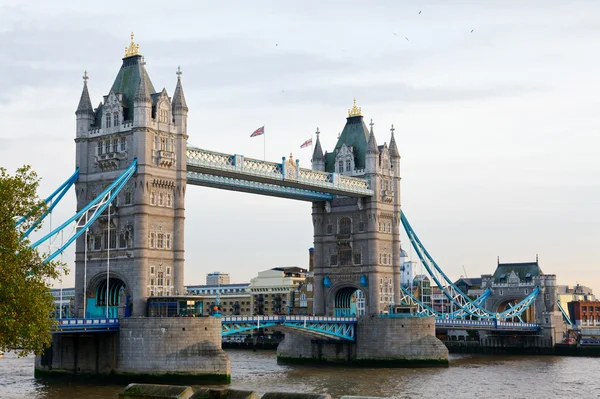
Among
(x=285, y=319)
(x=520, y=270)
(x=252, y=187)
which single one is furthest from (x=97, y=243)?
→ (x=520, y=270)

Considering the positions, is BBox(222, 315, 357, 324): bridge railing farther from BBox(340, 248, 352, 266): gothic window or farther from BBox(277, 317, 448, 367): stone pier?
BBox(340, 248, 352, 266): gothic window

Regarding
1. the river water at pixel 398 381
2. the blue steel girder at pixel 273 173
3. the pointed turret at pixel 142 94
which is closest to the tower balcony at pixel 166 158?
the blue steel girder at pixel 273 173

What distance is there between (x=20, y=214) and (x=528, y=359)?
80506mm

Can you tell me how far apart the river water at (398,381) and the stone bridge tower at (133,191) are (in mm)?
9548

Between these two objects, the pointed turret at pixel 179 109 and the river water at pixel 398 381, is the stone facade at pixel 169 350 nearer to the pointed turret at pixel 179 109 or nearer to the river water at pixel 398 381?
the river water at pixel 398 381

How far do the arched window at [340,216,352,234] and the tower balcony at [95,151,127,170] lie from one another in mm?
33536

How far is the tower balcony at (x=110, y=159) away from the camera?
77250 mm

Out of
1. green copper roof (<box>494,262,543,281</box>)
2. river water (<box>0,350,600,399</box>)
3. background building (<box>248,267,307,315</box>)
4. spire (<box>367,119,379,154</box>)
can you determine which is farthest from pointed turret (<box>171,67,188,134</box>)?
background building (<box>248,267,307,315</box>)

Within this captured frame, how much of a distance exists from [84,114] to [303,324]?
2877 cm

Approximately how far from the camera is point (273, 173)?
8956 centimetres

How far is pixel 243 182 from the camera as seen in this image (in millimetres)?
88375

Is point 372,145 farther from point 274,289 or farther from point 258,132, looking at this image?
point 274,289

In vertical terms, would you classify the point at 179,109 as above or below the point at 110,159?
above

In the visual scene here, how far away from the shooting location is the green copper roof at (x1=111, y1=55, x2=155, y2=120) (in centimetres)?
7912
